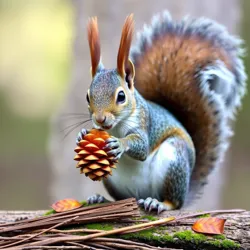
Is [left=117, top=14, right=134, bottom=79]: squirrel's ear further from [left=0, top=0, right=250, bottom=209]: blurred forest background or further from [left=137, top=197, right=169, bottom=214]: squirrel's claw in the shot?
[left=0, top=0, right=250, bottom=209]: blurred forest background

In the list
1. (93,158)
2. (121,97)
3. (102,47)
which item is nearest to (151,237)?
(93,158)

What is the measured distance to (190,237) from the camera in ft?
4.24

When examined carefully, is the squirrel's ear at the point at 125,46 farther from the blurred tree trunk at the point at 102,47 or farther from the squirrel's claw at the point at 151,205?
the blurred tree trunk at the point at 102,47

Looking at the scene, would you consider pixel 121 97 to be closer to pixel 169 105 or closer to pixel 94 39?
pixel 94 39

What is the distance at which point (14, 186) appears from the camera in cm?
734

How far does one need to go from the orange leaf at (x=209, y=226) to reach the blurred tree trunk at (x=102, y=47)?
1482mm

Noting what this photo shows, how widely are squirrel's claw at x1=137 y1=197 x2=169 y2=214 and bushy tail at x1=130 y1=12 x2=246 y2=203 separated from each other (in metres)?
0.31

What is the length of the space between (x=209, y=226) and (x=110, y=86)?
348 millimetres

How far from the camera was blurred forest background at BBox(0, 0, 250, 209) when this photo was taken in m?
2.88

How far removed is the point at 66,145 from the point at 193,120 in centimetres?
144

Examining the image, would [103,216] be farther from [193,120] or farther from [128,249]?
[193,120]

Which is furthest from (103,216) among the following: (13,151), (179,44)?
(13,151)

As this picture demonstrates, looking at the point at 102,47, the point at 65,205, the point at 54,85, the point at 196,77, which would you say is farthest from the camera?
the point at 54,85

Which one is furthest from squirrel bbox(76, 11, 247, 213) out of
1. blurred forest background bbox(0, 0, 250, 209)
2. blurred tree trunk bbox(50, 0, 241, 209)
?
blurred tree trunk bbox(50, 0, 241, 209)
